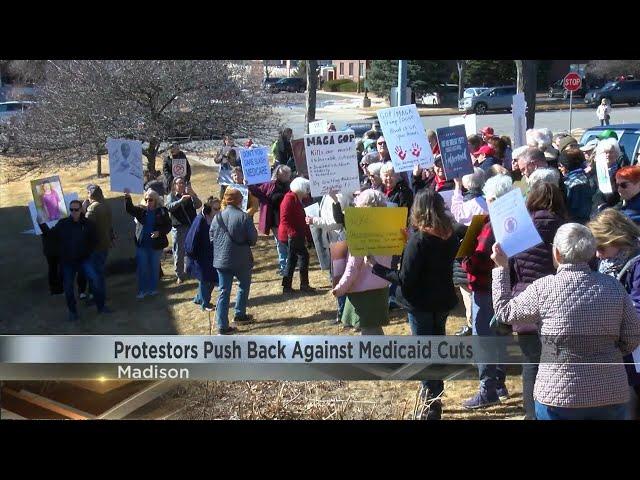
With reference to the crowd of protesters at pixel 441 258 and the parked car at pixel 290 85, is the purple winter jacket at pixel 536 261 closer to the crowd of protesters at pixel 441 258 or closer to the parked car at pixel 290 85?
the crowd of protesters at pixel 441 258

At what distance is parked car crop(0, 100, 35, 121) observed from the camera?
222 inches

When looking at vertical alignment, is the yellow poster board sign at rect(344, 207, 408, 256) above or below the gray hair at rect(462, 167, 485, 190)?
below

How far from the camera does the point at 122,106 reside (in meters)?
5.79

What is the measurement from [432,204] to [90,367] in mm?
2539

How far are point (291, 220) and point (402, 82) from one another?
131cm

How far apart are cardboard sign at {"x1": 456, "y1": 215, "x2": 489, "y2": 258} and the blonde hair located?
87 centimetres

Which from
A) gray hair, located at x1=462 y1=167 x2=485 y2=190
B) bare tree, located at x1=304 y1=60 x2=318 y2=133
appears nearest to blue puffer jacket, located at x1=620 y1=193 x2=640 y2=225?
gray hair, located at x1=462 y1=167 x2=485 y2=190

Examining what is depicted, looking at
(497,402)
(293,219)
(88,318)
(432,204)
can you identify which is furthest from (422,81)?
(88,318)

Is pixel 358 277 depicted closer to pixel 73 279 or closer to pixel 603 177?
pixel 73 279

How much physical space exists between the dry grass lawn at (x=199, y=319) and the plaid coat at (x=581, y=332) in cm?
113

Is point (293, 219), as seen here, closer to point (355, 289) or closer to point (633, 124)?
point (355, 289)

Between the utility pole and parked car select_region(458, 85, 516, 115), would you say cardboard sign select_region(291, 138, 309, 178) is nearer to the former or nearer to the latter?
the utility pole

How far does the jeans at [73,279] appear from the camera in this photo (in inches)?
211

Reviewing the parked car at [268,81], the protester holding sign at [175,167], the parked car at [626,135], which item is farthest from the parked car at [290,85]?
the parked car at [626,135]
